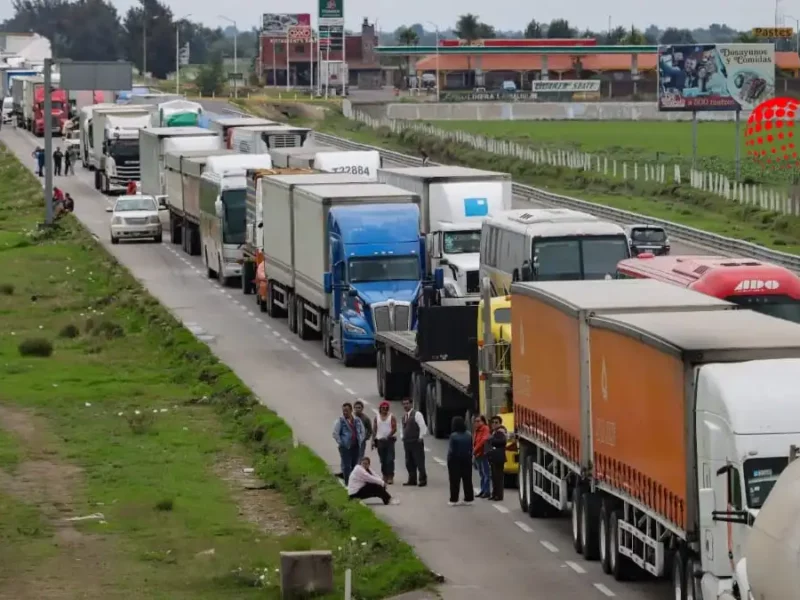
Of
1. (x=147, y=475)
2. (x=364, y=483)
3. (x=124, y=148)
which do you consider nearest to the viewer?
(x=364, y=483)

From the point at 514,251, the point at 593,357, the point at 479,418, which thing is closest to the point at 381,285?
the point at 514,251

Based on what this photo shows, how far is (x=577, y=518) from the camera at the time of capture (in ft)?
76.5

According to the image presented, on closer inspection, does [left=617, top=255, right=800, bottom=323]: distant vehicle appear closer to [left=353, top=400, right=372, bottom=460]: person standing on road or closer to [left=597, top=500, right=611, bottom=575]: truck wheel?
[left=353, top=400, right=372, bottom=460]: person standing on road

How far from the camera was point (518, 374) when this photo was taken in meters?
26.2

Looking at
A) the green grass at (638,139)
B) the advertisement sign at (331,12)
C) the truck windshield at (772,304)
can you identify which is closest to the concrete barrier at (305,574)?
the truck windshield at (772,304)

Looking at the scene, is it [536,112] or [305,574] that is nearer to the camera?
[305,574]

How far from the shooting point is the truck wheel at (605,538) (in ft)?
72.5

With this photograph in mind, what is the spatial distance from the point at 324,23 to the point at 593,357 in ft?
564

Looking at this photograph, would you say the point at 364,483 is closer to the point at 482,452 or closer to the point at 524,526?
the point at 482,452

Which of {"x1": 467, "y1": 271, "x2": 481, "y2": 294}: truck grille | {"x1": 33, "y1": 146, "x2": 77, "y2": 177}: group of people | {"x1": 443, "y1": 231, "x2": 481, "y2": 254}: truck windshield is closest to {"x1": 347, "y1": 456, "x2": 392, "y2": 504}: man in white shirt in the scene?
{"x1": 467, "y1": 271, "x2": 481, "y2": 294}: truck grille

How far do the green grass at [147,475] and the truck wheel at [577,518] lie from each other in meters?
2.05

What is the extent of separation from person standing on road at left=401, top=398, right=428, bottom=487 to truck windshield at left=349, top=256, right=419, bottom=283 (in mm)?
11881

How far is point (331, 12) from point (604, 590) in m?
173

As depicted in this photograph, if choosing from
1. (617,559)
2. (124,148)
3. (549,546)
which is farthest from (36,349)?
(124,148)
